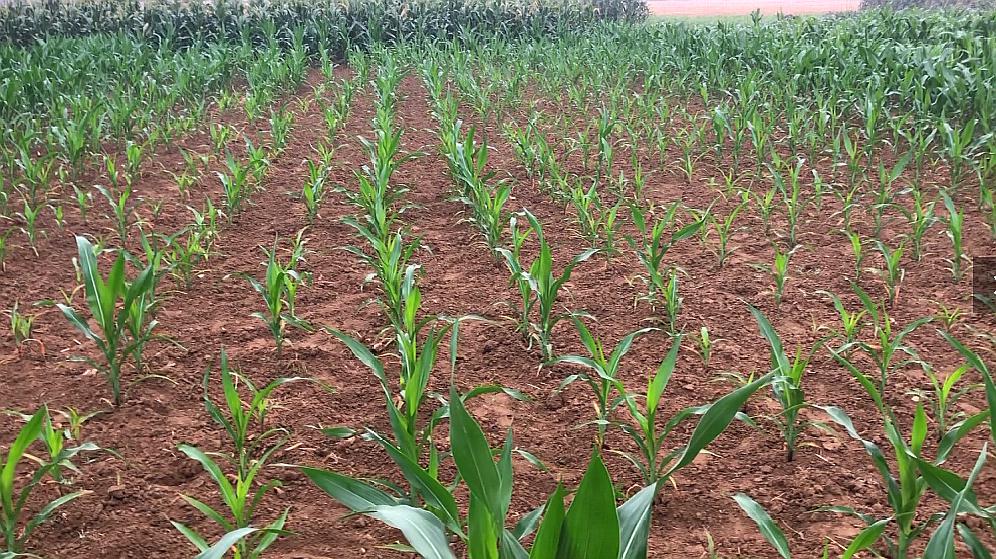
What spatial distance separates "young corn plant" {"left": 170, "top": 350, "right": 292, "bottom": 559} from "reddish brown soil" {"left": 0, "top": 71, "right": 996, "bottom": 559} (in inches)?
2.5

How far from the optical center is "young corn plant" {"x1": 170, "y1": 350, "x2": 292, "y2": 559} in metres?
1.69

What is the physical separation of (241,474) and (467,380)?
88cm

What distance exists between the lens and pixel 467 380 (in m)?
2.70

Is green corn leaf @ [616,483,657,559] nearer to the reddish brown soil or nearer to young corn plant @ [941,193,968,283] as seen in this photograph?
the reddish brown soil

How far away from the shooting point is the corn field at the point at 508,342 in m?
1.78

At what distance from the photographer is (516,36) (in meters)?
15.1

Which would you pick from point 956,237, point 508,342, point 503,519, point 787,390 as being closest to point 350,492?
point 503,519

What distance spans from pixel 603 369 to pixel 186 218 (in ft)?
10.5

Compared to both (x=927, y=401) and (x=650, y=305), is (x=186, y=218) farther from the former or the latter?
(x=927, y=401)

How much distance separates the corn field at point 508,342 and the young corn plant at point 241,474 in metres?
0.02

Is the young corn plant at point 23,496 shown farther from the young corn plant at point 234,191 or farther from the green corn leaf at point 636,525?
the young corn plant at point 234,191

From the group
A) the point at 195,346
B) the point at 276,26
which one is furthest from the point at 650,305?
the point at 276,26

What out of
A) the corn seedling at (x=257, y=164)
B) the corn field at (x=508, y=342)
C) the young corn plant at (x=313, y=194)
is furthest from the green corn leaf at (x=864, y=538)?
the corn seedling at (x=257, y=164)

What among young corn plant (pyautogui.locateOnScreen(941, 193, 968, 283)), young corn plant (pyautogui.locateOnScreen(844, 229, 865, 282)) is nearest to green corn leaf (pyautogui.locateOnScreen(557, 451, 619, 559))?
young corn plant (pyautogui.locateOnScreen(844, 229, 865, 282))
